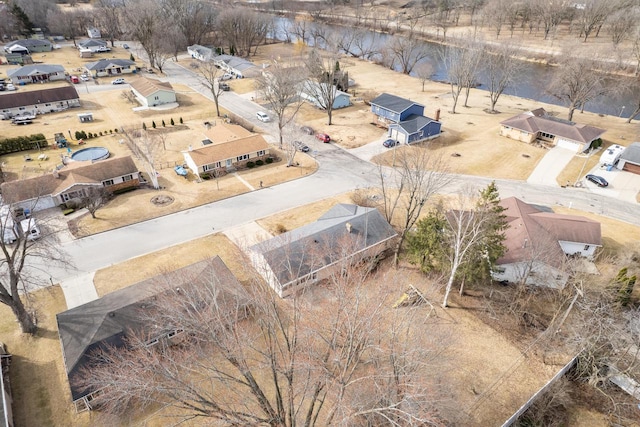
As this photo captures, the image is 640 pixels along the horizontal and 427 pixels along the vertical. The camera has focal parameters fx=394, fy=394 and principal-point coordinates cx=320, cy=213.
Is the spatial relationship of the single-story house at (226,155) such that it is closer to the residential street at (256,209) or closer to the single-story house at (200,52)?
the residential street at (256,209)

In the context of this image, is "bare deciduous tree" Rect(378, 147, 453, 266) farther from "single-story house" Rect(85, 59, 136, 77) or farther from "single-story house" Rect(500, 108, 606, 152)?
"single-story house" Rect(85, 59, 136, 77)

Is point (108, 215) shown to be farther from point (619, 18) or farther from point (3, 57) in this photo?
point (619, 18)

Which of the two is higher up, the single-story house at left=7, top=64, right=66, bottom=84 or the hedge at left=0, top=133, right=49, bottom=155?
the single-story house at left=7, top=64, right=66, bottom=84

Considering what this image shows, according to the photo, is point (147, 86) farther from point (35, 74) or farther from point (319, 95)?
point (319, 95)

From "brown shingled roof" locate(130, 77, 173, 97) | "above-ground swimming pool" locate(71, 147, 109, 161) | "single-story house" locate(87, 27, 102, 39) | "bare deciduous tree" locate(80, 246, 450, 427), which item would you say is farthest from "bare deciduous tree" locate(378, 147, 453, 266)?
"single-story house" locate(87, 27, 102, 39)

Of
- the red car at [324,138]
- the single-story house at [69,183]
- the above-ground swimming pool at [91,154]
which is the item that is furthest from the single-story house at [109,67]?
the red car at [324,138]

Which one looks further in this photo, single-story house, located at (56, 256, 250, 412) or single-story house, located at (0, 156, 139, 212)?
single-story house, located at (0, 156, 139, 212)

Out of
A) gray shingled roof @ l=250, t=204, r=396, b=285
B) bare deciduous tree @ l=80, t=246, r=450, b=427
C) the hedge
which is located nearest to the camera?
bare deciduous tree @ l=80, t=246, r=450, b=427

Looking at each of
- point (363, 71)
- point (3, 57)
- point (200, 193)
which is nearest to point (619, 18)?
point (363, 71)
